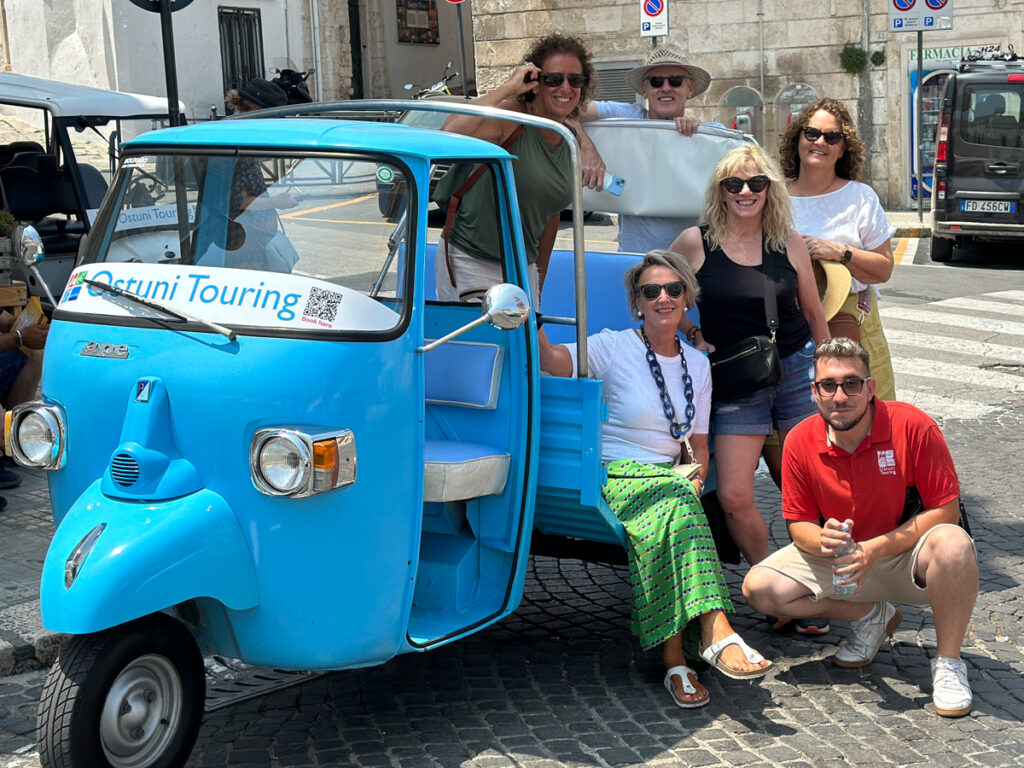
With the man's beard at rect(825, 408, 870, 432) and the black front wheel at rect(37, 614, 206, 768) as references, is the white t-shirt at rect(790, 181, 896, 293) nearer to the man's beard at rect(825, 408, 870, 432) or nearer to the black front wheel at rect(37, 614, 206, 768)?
the man's beard at rect(825, 408, 870, 432)

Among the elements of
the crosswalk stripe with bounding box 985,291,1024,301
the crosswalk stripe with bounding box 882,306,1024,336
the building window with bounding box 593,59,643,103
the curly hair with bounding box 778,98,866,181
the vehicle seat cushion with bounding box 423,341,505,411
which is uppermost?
the building window with bounding box 593,59,643,103

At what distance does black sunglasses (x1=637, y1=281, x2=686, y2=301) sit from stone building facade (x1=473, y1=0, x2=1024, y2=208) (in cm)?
1794

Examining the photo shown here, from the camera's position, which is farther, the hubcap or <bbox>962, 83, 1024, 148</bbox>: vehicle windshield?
<bbox>962, 83, 1024, 148</bbox>: vehicle windshield

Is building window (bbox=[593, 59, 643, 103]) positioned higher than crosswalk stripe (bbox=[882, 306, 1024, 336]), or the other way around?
building window (bbox=[593, 59, 643, 103])

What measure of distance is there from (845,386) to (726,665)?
101 cm

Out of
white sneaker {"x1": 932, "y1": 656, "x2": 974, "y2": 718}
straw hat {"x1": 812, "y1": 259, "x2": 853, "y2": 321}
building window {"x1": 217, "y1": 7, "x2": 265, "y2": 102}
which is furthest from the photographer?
building window {"x1": 217, "y1": 7, "x2": 265, "y2": 102}

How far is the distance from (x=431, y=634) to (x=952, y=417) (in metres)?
5.40

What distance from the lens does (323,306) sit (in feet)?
13.0

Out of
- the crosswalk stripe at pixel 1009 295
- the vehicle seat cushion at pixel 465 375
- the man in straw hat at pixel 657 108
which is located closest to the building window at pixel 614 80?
the crosswalk stripe at pixel 1009 295

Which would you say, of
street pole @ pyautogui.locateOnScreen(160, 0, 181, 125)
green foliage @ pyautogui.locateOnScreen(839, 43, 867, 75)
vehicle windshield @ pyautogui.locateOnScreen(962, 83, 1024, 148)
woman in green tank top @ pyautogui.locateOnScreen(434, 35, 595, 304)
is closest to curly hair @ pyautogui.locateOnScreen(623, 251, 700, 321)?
woman in green tank top @ pyautogui.locateOnScreen(434, 35, 595, 304)

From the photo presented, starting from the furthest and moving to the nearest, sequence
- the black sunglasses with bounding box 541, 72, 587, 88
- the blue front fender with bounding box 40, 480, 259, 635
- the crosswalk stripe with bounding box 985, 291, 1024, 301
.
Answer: the crosswalk stripe with bounding box 985, 291, 1024, 301
the black sunglasses with bounding box 541, 72, 587, 88
the blue front fender with bounding box 40, 480, 259, 635

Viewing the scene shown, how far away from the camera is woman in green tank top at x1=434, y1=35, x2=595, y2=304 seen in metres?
4.98

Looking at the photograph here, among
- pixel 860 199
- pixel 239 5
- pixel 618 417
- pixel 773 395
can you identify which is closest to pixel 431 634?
pixel 618 417

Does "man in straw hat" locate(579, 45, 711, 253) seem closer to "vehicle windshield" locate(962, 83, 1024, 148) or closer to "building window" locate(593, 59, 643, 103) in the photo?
"vehicle windshield" locate(962, 83, 1024, 148)
